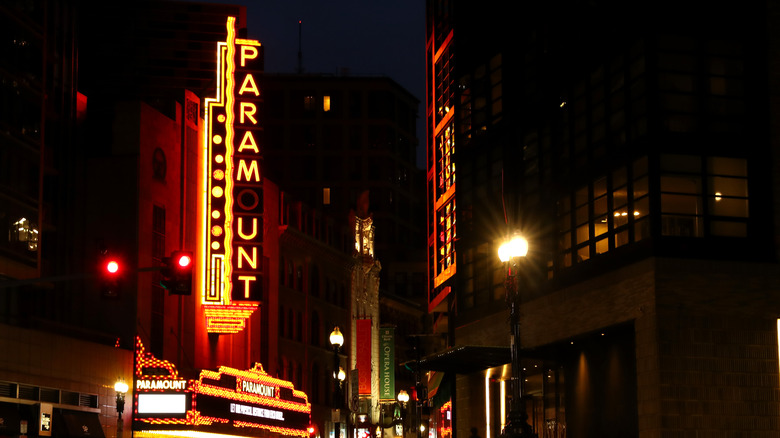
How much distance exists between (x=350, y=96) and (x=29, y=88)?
83.8 m

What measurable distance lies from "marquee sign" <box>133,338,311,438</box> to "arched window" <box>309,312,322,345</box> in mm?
21726

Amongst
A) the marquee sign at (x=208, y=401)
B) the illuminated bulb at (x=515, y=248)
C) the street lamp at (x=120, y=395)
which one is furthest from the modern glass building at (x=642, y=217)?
the marquee sign at (x=208, y=401)

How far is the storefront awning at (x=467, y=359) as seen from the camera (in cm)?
4462

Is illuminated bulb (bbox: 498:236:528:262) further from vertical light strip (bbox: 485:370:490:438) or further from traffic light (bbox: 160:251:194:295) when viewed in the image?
vertical light strip (bbox: 485:370:490:438)

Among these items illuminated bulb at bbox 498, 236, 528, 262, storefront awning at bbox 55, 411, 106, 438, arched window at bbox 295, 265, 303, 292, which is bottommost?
storefront awning at bbox 55, 411, 106, 438

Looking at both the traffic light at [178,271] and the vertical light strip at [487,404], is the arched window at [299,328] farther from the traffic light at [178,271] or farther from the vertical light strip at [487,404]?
the traffic light at [178,271]

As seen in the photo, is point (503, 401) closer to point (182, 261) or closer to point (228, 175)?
point (228, 175)

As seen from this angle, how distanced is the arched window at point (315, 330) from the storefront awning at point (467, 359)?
38.7 m

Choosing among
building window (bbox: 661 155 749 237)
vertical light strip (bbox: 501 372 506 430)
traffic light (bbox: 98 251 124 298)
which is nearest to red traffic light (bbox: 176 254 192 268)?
traffic light (bbox: 98 251 124 298)

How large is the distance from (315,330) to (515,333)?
6349 cm

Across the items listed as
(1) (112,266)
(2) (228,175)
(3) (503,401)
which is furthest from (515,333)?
(2) (228,175)

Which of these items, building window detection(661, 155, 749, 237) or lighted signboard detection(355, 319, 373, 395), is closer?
building window detection(661, 155, 749, 237)

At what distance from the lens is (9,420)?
145 feet

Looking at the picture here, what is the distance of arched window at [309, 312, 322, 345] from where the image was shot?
90312 millimetres
